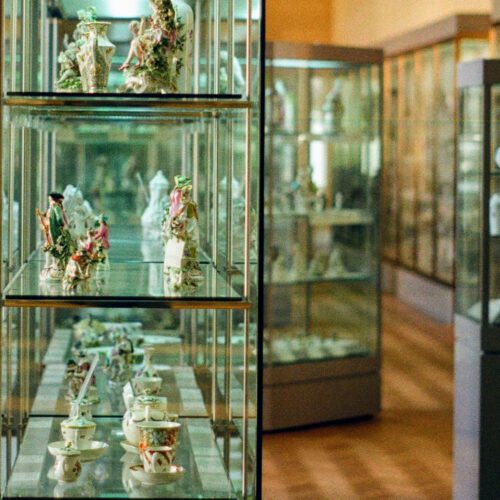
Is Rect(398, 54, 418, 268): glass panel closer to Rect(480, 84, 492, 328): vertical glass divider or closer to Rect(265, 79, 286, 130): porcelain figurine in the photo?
Rect(265, 79, 286, 130): porcelain figurine

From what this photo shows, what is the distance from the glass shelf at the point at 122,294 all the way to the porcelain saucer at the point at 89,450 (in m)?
0.40

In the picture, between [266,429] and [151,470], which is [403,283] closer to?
[266,429]

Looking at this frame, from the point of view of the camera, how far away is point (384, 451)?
6020mm

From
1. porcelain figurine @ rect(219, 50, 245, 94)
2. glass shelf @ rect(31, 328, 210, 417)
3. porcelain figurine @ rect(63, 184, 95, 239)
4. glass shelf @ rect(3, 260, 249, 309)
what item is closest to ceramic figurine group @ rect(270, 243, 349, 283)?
glass shelf @ rect(31, 328, 210, 417)

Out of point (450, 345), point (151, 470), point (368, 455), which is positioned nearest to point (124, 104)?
point (151, 470)

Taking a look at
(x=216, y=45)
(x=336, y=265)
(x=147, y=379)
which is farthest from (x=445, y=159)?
(x=216, y=45)

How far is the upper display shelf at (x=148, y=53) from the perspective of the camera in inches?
98.4

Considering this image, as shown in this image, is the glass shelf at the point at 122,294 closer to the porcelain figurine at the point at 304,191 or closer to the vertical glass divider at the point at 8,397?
the vertical glass divider at the point at 8,397

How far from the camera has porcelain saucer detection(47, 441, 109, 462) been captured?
8.84 ft

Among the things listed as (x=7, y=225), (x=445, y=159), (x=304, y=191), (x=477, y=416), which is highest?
(x=445, y=159)

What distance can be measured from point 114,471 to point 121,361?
1186mm

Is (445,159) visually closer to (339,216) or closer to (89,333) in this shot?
(339,216)

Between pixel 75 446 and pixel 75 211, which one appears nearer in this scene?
pixel 75 446

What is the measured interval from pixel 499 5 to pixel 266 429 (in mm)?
2817
